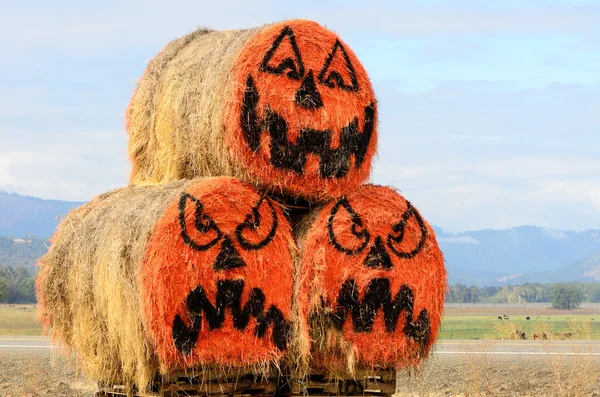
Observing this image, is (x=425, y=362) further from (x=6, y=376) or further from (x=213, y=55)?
(x=6, y=376)

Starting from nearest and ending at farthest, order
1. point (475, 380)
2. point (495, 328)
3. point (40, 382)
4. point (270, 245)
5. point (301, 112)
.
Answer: point (270, 245)
point (301, 112)
point (475, 380)
point (40, 382)
point (495, 328)

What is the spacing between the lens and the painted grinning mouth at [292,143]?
7.91 metres

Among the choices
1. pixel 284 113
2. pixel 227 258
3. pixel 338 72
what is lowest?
pixel 227 258

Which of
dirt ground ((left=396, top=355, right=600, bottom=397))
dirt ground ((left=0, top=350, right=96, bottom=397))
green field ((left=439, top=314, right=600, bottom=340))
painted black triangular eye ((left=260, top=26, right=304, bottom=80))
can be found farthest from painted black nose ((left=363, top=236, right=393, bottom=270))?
dirt ground ((left=0, top=350, right=96, bottom=397))

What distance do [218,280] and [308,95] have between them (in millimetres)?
1790

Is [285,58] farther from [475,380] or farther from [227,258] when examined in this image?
[475,380]

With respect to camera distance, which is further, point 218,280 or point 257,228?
point 257,228

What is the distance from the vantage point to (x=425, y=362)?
8.68 meters

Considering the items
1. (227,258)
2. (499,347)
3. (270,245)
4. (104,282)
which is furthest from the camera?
(499,347)

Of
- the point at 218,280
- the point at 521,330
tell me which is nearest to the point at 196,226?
the point at 218,280

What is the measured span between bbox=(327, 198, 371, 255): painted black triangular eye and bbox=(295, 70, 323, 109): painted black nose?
862mm

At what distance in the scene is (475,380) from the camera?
13.8 meters

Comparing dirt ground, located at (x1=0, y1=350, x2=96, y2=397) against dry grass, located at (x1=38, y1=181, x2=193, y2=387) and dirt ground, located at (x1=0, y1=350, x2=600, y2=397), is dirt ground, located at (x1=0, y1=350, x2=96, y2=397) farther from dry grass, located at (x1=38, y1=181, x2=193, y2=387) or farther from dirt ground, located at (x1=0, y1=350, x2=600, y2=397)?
dry grass, located at (x1=38, y1=181, x2=193, y2=387)

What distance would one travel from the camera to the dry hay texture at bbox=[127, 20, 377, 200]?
7938 millimetres
